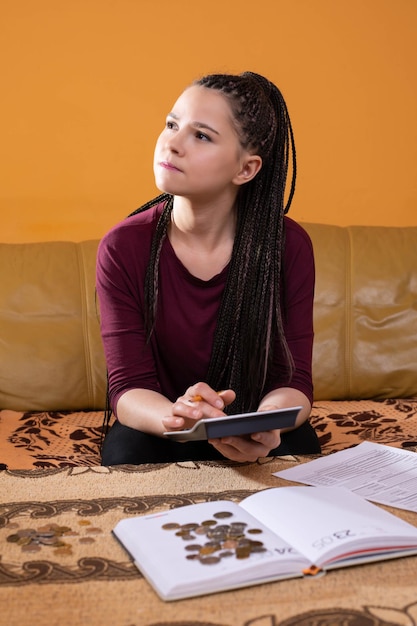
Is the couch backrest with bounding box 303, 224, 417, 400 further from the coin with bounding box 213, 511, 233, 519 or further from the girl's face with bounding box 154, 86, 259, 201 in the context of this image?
the coin with bounding box 213, 511, 233, 519

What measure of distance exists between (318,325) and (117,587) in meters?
1.50

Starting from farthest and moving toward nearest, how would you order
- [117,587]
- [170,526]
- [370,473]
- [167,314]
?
[167,314]
[370,473]
[170,526]
[117,587]

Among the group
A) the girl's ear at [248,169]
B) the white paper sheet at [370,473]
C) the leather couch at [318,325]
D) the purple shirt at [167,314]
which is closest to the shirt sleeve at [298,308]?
the purple shirt at [167,314]

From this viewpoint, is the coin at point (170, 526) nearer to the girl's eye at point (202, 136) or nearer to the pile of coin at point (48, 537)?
the pile of coin at point (48, 537)

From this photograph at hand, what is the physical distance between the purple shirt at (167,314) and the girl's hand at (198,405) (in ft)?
0.91

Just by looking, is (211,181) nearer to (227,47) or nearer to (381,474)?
(381,474)

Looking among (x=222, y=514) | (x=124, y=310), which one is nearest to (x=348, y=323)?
(x=124, y=310)

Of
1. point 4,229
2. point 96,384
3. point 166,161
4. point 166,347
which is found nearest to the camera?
point 166,161

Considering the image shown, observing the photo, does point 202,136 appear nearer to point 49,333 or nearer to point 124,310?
point 124,310

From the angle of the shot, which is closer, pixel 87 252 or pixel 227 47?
A: pixel 87 252

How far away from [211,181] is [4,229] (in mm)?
1232

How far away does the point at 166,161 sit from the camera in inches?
64.1

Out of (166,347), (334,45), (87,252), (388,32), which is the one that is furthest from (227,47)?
(166,347)

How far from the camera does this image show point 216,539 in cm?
105
